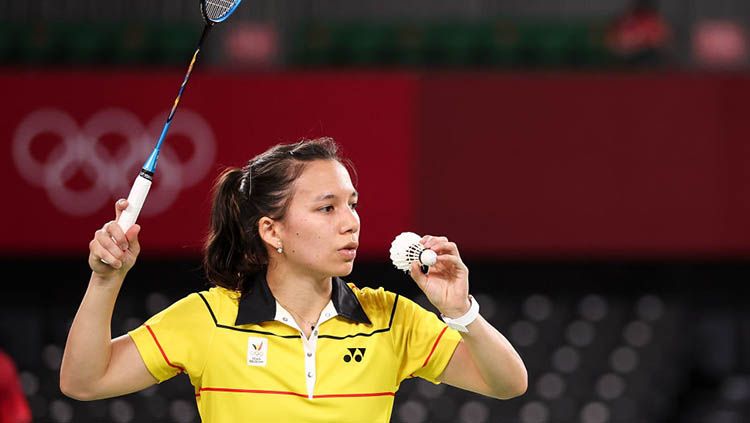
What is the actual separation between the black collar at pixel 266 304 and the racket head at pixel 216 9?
60 cm

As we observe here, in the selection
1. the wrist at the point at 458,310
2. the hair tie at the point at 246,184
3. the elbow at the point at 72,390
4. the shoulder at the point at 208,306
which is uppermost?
the hair tie at the point at 246,184

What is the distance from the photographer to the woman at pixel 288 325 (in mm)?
2484

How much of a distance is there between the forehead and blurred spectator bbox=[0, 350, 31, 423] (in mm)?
2607

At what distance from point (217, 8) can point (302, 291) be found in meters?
0.71

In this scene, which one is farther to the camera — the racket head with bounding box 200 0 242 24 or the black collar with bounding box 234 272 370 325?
the racket head with bounding box 200 0 242 24

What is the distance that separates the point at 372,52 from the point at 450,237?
195 centimetres

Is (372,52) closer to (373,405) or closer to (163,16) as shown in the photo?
(163,16)

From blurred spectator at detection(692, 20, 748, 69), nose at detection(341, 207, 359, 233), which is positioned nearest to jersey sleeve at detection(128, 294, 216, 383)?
nose at detection(341, 207, 359, 233)

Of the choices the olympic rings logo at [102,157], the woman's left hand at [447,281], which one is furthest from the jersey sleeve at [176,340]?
the olympic rings logo at [102,157]

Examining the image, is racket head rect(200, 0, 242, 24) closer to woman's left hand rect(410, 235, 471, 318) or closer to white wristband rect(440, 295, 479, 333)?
woman's left hand rect(410, 235, 471, 318)

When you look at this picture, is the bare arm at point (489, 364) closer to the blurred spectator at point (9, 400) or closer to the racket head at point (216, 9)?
the racket head at point (216, 9)

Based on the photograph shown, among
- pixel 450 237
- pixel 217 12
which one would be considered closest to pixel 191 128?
pixel 450 237

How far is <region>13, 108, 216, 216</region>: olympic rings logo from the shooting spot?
723 cm

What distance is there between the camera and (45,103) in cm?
728
